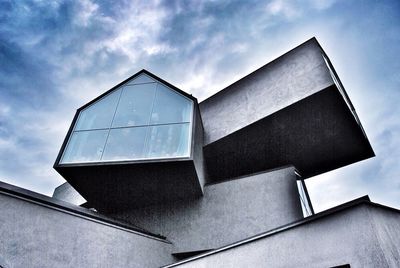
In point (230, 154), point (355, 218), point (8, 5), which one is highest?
point (8, 5)

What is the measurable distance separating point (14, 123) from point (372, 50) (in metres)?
20.5

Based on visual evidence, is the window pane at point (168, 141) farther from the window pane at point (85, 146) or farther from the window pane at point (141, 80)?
the window pane at point (141, 80)

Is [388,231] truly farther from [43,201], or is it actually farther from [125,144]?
[125,144]

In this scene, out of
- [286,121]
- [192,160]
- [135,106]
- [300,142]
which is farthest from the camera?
[135,106]

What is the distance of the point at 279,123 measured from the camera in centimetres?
902

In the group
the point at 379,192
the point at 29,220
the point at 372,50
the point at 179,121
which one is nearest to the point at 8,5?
the point at 179,121

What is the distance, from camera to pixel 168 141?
8.70 metres

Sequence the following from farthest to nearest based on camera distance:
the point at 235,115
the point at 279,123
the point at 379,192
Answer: the point at 379,192
the point at 235,115
the point at 279,123

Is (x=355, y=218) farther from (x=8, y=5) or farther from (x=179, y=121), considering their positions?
(x=8, y=5)

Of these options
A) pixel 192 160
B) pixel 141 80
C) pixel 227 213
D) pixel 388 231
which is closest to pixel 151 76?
pixel 141 80

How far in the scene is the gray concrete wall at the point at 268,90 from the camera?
8539mm

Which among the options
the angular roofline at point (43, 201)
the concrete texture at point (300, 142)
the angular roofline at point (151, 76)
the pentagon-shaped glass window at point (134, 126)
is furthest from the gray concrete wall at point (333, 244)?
the angular roofline at point (151, 76)

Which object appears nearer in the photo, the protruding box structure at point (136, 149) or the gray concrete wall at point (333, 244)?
the gray concrete wall at point (333, 244)

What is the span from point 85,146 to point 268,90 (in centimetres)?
730
